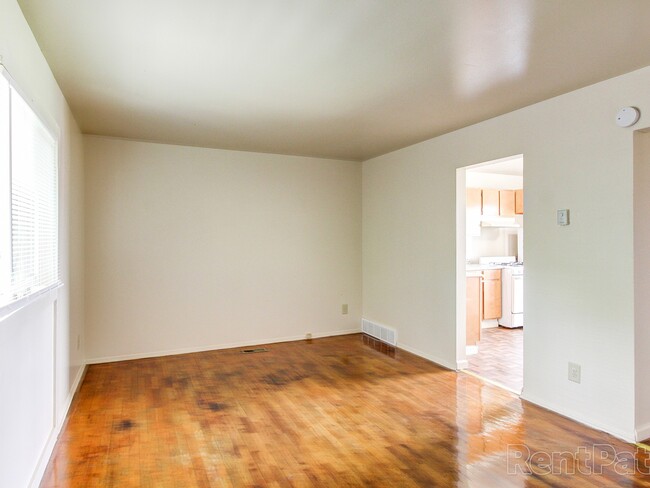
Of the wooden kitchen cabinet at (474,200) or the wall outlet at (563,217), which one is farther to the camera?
the wooden kitchen cabinet at (474,200)

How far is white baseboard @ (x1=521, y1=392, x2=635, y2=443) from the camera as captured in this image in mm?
2705

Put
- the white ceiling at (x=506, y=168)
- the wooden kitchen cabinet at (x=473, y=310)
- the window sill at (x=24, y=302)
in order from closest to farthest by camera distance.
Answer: the window sill at (x=24, y=302), the wooden kitchen cabinet at (x=473, y=310), the white ceiling at (x=506, y=168)

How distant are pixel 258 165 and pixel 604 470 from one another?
4336 millimetres

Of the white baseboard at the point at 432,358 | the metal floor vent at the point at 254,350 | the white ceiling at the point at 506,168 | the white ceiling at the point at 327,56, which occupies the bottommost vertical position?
the metal floor vent at the point at 254,350

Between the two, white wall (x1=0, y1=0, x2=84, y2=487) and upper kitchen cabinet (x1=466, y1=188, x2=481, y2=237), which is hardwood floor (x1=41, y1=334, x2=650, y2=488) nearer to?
white wall (x1=0, y1=0, x2=84, y2=487)

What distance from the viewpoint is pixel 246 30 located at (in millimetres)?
2119

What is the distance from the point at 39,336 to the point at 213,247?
2.66 meters

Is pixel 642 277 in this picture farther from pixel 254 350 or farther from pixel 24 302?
pixel 254 350

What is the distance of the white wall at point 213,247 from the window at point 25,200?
69.4 inches

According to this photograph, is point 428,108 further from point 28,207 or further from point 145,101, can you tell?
point 28,207

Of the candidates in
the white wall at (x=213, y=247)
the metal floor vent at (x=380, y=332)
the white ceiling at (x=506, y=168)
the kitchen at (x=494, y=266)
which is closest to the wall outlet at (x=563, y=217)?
the kitchen at (x=494, y=266)

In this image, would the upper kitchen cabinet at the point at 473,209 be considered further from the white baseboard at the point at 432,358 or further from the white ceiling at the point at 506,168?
the white baseboard at the point at 432,358

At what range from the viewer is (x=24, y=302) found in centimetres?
194

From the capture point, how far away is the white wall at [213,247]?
4461 mm
